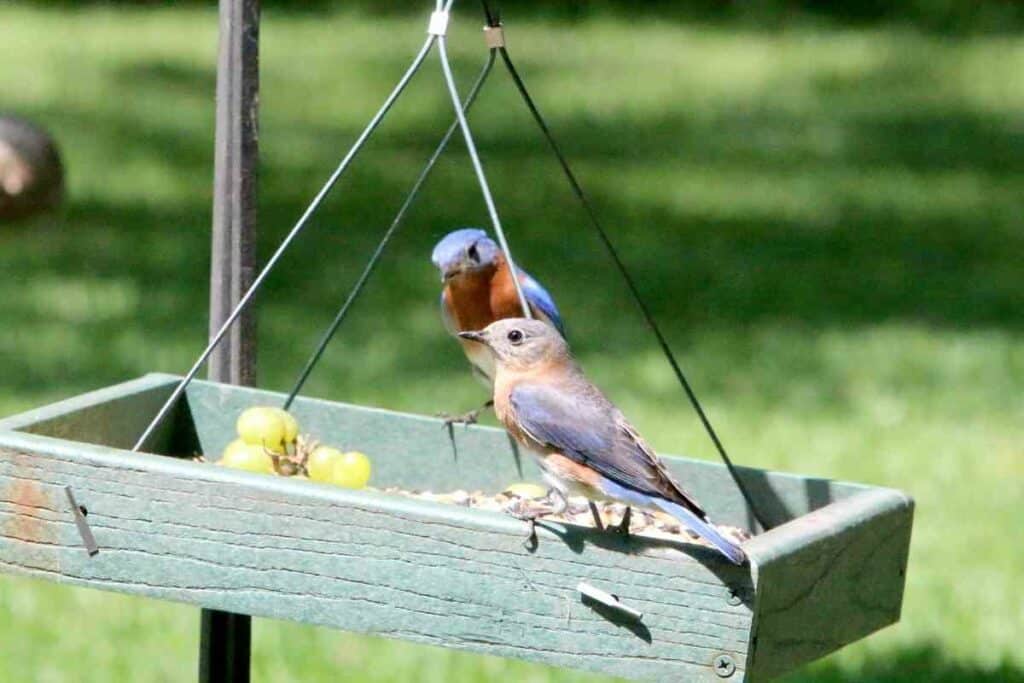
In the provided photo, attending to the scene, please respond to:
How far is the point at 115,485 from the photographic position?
363 cm

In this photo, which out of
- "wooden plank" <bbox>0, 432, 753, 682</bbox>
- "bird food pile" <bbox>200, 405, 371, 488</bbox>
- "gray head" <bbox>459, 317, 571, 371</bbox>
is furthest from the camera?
"bird food pile" <bbox>200, 405, 371, 488</bbox>

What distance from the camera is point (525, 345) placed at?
12.5 feet

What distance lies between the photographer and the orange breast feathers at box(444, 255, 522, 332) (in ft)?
16.8

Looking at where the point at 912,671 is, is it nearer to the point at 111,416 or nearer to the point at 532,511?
the point at 111,416

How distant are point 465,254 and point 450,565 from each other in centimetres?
181

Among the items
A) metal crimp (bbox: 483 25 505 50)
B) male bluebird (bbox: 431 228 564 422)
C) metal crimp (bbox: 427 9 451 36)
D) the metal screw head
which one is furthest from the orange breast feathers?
the metal screw head

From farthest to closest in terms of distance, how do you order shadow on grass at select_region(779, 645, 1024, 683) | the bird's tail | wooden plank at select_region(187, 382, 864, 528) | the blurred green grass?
the blurred green grass, shadow on grass at select_region(779, 645, 1024, 683), wooden plank at select_region(187, 382, 864, 528), the bird's tail

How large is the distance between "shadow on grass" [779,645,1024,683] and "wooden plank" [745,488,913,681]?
2379 mm

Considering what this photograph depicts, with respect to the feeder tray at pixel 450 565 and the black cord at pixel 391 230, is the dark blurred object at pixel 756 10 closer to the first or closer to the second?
the black cord at pixel 391 230

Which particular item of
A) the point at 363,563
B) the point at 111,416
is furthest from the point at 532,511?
the point at 111,416

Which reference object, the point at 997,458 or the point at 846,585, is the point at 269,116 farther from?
the point at 846,585

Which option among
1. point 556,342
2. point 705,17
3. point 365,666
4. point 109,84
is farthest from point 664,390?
point 705,17

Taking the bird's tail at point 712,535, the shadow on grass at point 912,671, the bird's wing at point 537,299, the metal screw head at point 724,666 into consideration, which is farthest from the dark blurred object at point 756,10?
the metal screw head at point 724,666

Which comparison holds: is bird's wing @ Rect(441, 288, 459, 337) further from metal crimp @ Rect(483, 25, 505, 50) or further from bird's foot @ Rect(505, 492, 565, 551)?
bird's foot @ Rect(505, 492, 565, 551)
